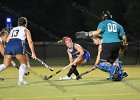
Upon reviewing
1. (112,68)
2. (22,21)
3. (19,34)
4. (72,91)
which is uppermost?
(22,21)

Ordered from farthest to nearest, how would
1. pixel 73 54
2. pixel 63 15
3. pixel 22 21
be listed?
pixel 63 15
pixel 73 54
pixel 22 21

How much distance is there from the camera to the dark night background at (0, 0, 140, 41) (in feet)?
147

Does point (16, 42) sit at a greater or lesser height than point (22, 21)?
lesser

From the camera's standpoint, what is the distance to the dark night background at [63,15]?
147 ft

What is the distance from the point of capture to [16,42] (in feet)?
40.8

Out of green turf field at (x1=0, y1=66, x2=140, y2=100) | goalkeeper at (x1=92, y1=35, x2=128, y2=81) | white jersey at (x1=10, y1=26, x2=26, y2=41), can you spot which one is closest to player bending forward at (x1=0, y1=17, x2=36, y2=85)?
white jersey at (x1=10, y1=26, x2=26, y2=41)

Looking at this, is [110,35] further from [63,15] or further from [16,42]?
[63,15]

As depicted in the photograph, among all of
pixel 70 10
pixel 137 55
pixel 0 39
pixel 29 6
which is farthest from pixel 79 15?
pixel 0 39

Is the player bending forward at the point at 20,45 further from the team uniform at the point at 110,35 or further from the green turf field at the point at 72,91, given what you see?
the team uniform at the point at 110,35

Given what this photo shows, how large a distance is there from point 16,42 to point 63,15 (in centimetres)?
4486

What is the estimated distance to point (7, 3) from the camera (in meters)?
52.8

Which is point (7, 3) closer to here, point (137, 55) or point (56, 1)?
point (56, 1)

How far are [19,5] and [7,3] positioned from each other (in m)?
1.98

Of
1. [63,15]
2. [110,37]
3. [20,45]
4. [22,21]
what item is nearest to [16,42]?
[20,45]
